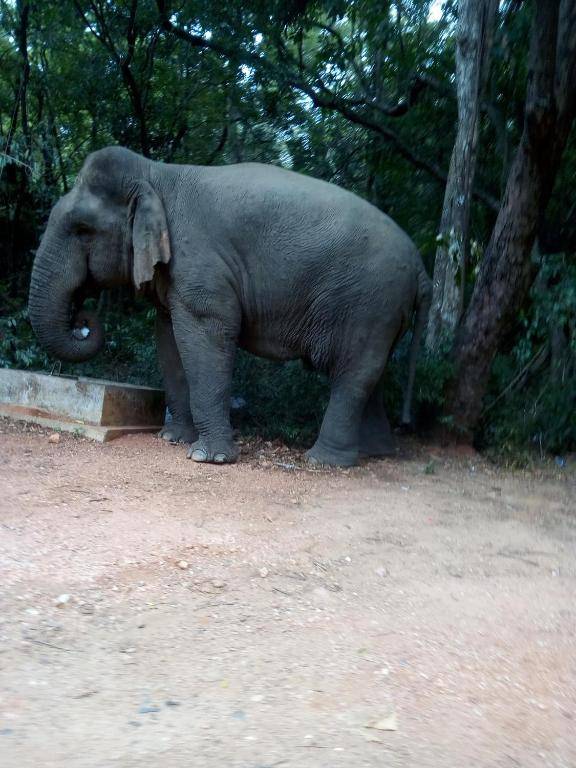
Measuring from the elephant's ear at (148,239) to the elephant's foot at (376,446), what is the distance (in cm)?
257

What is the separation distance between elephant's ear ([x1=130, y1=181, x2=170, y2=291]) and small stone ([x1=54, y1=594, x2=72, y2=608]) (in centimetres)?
374

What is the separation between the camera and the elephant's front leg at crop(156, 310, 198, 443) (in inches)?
290

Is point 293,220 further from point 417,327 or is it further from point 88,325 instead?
point 88,325

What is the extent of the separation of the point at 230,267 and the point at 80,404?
1.82 m

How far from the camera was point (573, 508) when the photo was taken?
6.05 m

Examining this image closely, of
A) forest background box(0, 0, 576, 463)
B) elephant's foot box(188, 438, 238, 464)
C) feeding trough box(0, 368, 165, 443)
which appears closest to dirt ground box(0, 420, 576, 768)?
elephant's foot box(188, 438, 238, 464)

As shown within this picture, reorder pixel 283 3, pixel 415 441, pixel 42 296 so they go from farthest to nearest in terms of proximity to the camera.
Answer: pixel 283 3
pixel 415 441
pixel 42 296

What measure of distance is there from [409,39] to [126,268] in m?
7.34

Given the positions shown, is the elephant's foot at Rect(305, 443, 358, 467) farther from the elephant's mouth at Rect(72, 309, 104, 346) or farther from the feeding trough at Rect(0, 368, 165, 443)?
the elephant's mouth at Rect(72, 309, 104, 346)

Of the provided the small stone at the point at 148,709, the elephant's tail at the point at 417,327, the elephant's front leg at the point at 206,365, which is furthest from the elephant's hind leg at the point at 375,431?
the small stone at the point at 148,709

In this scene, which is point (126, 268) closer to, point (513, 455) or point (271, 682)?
point (513, 455)

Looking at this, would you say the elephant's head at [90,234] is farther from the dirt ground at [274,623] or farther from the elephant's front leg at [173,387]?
the dirt ground at [274,623]

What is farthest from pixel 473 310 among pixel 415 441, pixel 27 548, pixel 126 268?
pixel 27 548

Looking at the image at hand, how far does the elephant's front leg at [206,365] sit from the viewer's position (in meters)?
6.80
